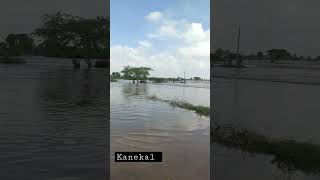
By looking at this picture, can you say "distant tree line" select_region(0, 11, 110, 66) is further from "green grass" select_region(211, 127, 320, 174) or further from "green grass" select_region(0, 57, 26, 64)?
"green grass" select_region(211, 127, 320, 174)

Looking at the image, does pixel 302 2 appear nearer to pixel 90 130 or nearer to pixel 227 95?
pixel 227 95

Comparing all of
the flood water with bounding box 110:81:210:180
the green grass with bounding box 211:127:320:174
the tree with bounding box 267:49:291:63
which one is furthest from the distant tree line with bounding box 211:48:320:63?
→ the flood water with bounding box 110:81:210:180

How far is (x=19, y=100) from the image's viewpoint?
5605 millimetres

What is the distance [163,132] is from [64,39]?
2.31 m

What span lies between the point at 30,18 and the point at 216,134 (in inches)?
129

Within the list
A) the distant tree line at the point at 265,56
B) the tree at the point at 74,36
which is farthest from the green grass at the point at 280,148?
the tree at the point at 74,36

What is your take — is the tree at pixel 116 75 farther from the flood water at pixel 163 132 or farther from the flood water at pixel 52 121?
the flood water at pixel 52 121

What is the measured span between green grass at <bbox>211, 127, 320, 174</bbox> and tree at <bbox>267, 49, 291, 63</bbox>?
3.99 ft

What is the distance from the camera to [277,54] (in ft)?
18.7

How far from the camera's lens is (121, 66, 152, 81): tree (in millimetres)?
8125

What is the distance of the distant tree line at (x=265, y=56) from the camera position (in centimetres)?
554

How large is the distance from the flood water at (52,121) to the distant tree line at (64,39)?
20 centimetres

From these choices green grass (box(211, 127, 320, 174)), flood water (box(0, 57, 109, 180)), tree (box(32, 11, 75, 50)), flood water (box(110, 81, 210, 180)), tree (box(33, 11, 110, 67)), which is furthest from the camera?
tree (box(33, 11, 110, 67))

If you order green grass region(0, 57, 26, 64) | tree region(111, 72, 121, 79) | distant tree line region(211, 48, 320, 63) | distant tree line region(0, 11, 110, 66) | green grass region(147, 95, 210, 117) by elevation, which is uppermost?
distant tree line region(0, 11, 110, 66)
